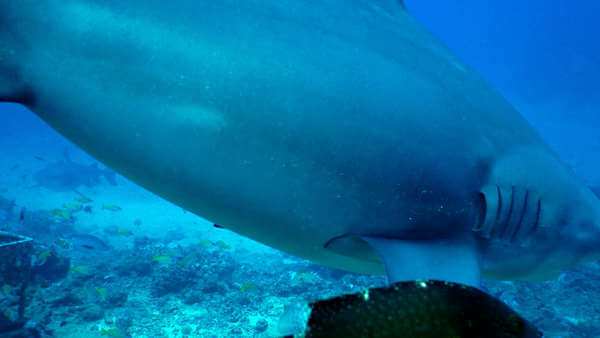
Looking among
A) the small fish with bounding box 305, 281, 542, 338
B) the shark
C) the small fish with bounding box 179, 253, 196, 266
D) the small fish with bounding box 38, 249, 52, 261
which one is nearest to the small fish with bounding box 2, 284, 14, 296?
the small fish with bounding box 38, 249, 52, 261

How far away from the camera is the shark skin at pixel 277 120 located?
133 cm

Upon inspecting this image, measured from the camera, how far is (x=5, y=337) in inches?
223

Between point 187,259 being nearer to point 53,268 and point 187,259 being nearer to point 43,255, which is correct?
point 43,255

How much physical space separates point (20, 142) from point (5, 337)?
163 ft

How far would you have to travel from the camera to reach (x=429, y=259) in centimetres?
144

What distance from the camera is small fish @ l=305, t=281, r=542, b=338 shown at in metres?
0.61

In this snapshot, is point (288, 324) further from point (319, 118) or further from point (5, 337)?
point (5, 337)

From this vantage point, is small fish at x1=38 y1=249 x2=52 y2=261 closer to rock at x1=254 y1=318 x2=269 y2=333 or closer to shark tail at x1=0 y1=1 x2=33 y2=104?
rock at x1=254 y1=318 x2=269 y2=333

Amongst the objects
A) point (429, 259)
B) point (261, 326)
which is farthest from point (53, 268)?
point (429, 259)

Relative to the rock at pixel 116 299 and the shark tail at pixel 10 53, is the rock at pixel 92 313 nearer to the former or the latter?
the rock at pixel 116 299

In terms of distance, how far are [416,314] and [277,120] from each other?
0.90m

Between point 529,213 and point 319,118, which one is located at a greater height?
point 319,118

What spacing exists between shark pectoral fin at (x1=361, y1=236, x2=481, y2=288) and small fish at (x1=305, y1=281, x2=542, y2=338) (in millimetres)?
718

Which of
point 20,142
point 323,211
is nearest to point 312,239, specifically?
point 323,211
